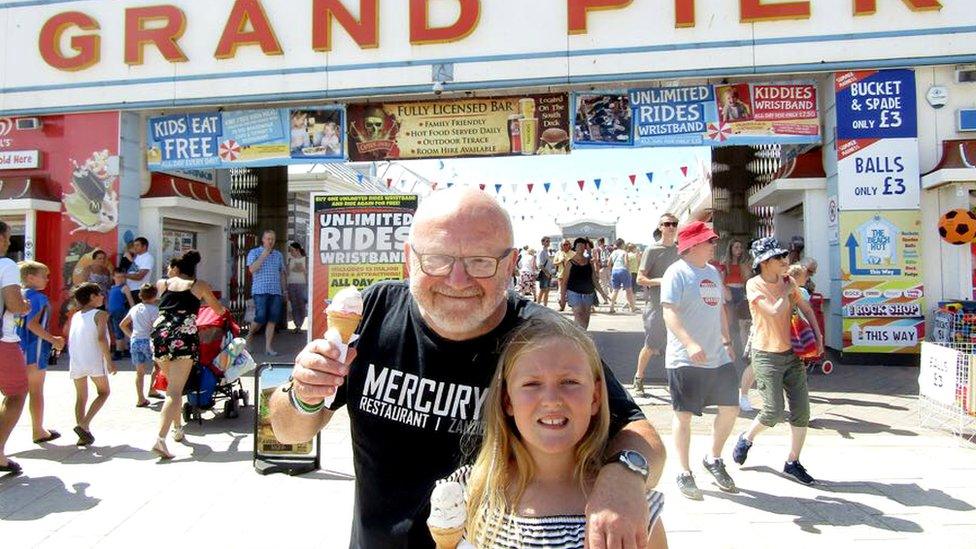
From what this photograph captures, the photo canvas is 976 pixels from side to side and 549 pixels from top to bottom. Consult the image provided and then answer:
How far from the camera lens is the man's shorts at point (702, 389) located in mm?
4289

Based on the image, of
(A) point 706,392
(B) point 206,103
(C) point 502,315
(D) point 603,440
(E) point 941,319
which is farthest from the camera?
(B) point 206,103

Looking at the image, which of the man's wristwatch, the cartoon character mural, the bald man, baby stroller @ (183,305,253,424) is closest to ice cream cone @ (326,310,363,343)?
the bald man

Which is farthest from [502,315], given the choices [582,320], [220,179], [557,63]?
[220,179]

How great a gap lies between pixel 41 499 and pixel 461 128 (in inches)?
315

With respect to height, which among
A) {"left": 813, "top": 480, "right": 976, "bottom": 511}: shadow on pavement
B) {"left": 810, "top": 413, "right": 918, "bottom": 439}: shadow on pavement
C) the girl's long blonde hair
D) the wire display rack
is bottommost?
{"left": 813, "top": 480, "right": 976, "bottom": 511}: shadow on pavement

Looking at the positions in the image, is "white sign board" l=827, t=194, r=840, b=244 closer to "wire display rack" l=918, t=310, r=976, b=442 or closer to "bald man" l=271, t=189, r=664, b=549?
"wire display rack" l=918, t=310, r=976, b=442

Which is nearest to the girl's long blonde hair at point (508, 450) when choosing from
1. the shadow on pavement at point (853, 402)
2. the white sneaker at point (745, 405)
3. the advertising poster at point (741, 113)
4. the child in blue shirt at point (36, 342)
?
the child in blue shirt at point (36, 342)

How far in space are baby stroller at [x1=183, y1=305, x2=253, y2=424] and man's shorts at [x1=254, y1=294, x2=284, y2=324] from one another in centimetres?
388

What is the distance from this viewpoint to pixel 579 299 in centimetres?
898

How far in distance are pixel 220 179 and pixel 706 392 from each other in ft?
40.9

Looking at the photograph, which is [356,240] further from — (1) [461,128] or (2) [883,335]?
(2) [883,335]

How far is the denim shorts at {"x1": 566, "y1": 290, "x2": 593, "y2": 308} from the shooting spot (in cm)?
899

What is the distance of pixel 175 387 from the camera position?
17.2 feet

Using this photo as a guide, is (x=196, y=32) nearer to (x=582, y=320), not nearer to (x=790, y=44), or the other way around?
(x=582, y=320)
